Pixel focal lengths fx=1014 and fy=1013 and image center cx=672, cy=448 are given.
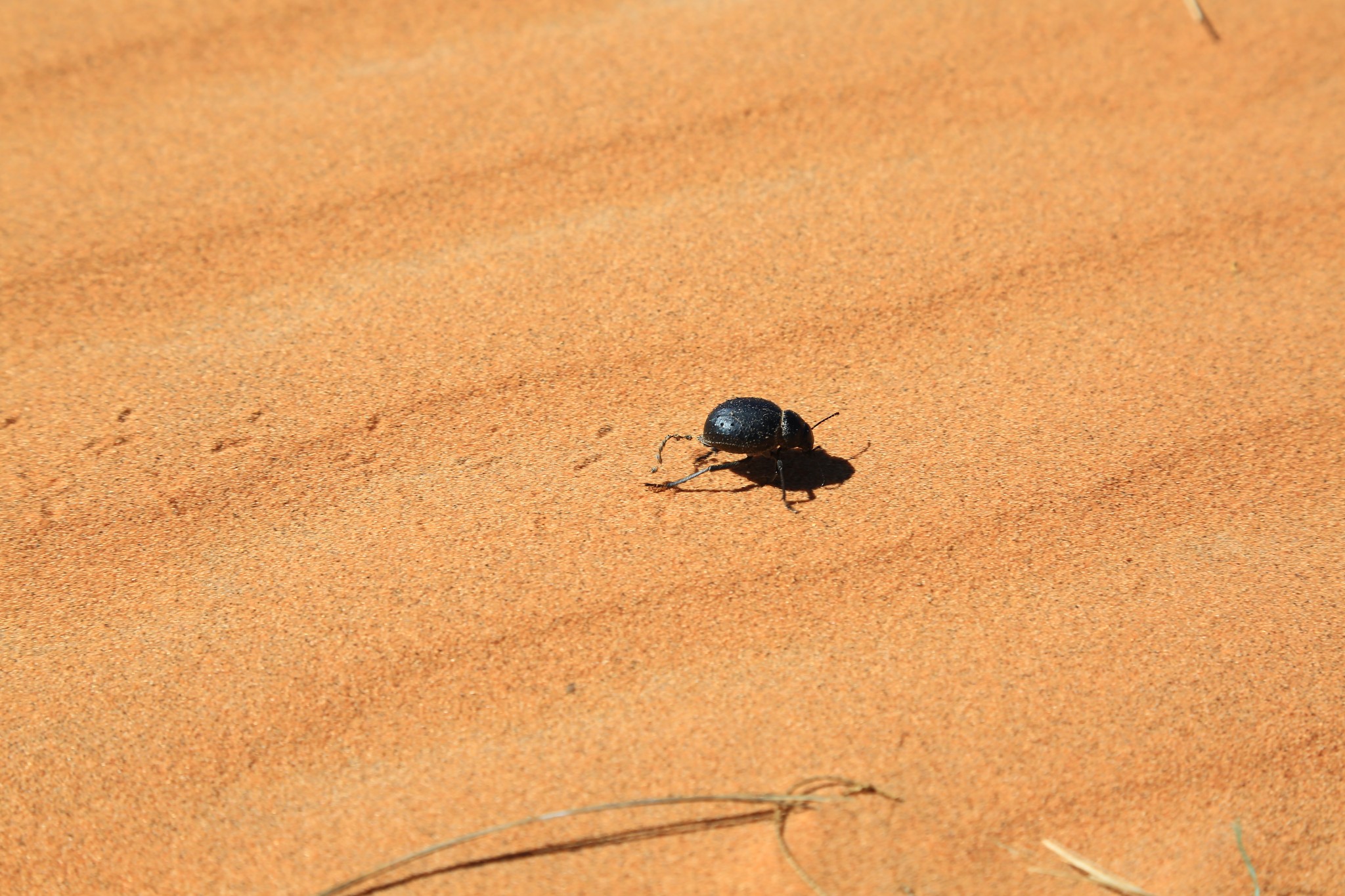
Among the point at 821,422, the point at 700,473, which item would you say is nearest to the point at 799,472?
the point at 821,422

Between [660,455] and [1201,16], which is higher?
[1201,16]

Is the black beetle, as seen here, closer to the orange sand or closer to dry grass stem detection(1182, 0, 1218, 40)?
the orange sand

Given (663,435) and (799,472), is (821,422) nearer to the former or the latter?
(799,472)

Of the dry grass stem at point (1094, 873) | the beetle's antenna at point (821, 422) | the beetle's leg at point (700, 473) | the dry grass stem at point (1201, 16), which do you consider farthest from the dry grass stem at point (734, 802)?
the dry grass stem at point (1201, 16)

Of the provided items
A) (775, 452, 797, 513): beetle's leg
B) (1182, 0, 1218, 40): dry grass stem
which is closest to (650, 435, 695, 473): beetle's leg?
(775, 452, 797, 513): beetle's leg

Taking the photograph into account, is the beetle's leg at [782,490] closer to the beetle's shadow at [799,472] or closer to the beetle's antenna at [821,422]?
the beetle's shadow at [799,472]

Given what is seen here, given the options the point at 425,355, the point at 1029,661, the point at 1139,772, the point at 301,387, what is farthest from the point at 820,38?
the point at 1139,772

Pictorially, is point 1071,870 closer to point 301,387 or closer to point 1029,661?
point 1029,661

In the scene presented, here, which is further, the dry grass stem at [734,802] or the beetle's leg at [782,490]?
the beetle's leg at [782,490]
